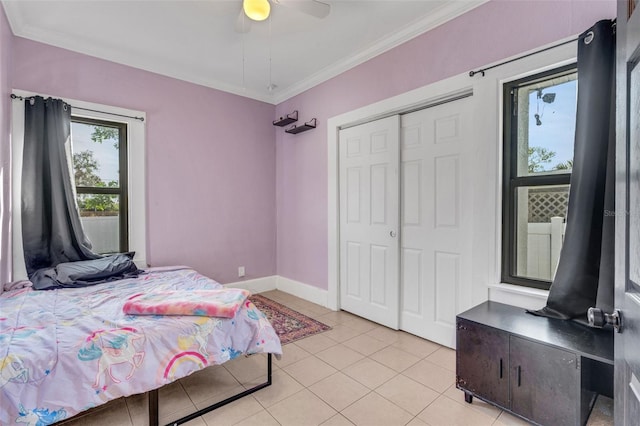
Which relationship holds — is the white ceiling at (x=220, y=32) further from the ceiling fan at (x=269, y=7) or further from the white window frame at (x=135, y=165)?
the white window frame at (x=135, y=165)

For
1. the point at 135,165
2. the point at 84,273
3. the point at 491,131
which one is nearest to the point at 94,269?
the point at 84,273

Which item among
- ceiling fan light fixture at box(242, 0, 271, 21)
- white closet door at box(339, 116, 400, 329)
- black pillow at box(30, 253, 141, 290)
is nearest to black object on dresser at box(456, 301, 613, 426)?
white closet door at box(339, 116, 400, 329)

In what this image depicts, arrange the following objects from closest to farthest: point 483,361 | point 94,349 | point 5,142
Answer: point 94,349
point 483,361
point 5,142

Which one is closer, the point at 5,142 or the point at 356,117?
the point at 5,142

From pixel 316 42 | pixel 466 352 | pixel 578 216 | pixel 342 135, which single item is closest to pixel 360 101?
pixel 342 135

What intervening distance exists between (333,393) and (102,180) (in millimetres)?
3019

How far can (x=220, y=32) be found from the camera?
2764 mm

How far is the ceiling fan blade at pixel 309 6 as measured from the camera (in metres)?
2.03

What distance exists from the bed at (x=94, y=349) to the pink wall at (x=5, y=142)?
1.71 feet

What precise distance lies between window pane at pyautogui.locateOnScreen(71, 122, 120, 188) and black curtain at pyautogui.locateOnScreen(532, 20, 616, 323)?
3.92m

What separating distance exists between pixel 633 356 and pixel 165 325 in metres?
1.93

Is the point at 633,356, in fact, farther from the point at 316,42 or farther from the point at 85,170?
the point at 85,170

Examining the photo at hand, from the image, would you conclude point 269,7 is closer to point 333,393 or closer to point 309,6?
point 309,6

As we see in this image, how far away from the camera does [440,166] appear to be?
8.68 feet
